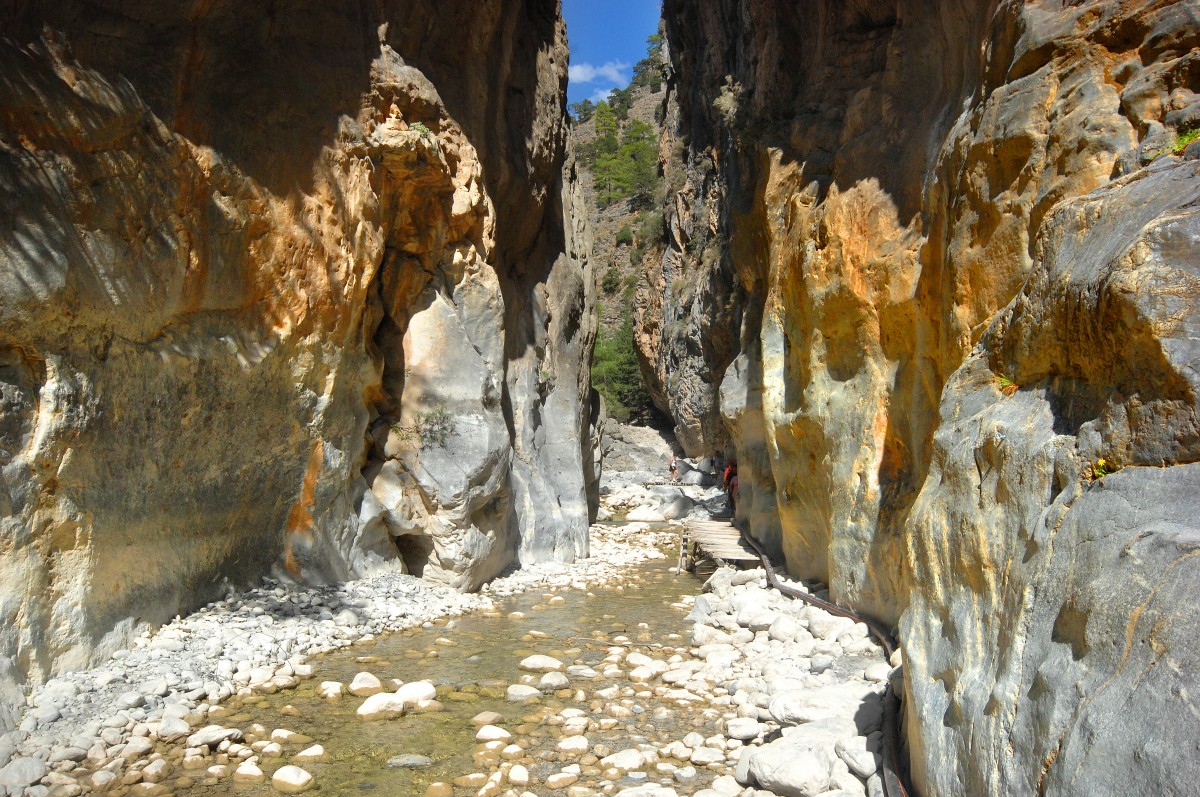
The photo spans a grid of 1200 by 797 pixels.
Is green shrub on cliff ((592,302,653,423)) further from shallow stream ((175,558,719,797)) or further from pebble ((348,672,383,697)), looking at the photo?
pebble ((348,672,383,697))

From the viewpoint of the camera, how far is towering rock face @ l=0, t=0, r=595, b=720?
623 cm

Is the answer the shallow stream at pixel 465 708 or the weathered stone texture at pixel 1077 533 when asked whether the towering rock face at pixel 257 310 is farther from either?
the weathered stone texture at pixel 1077 533

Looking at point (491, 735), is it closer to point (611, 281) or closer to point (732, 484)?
point (732, 484)

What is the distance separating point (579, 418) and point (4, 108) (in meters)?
10.7

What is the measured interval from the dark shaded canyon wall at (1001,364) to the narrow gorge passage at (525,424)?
23mm

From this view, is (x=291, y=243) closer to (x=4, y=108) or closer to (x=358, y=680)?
(x=4, y=108)

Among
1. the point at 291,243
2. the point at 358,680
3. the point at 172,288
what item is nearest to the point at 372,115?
the point at 291,243

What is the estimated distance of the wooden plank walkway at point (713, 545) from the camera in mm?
12562

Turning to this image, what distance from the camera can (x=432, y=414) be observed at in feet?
36.4

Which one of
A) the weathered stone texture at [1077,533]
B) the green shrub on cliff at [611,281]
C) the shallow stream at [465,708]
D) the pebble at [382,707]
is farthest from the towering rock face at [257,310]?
the green shrub on cliff at [611,281]

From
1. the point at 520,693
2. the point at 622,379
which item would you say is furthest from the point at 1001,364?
the point at 622,379

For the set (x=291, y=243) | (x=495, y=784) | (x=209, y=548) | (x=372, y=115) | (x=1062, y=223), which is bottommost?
(x=495, y=784)

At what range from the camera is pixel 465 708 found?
22.0 feet

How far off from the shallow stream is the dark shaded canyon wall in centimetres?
234
